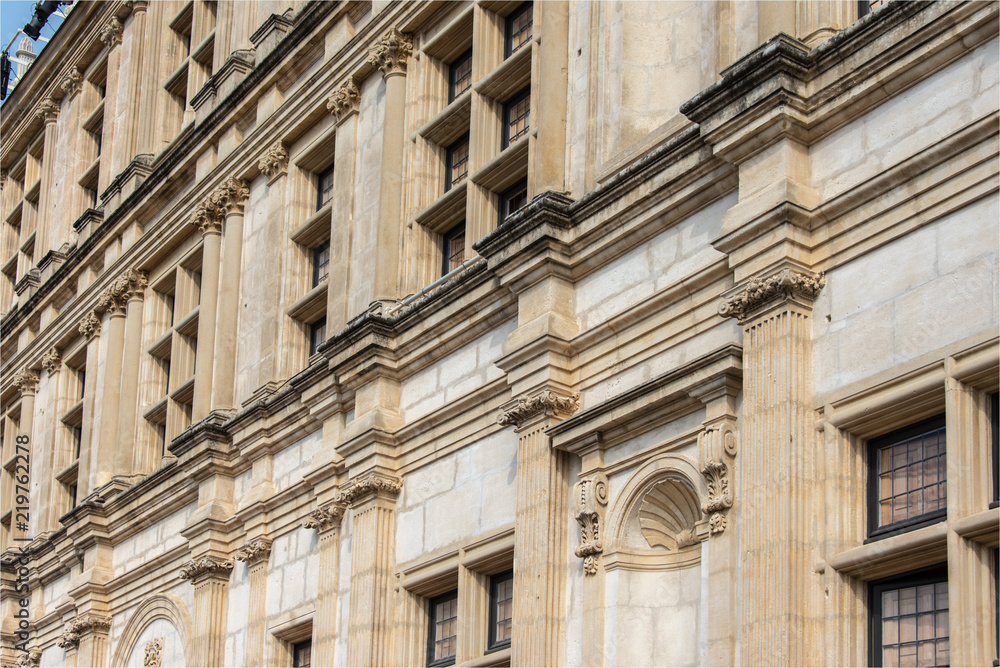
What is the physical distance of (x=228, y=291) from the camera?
28.0 m

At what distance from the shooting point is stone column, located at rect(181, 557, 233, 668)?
999 inches

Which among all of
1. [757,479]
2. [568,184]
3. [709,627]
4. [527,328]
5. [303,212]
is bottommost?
[709,627]

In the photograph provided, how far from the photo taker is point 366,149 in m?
24.7

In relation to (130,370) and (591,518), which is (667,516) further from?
(130,370)

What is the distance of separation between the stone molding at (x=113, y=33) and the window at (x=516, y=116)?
16861 millimetres

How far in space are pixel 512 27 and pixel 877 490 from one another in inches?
410

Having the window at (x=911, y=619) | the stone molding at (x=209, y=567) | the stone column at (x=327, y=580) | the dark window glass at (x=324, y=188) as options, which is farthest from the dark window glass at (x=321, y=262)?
the window at (x=911, y=619)

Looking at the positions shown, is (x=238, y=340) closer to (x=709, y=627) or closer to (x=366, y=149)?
(x=366, y=149)

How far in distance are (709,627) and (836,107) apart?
4.95 m

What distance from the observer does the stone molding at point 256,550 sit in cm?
2473

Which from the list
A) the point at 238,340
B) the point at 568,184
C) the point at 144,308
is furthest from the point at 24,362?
the point at 568,184

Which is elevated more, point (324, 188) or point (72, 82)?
point (72, 82)

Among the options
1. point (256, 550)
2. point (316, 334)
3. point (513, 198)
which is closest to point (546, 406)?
point (513, 198)

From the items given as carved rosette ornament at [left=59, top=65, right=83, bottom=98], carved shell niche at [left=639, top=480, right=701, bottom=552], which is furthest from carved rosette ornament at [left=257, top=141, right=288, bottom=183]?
carved rosette ornament at [left=59, top=65, right=83, bottom=98]
